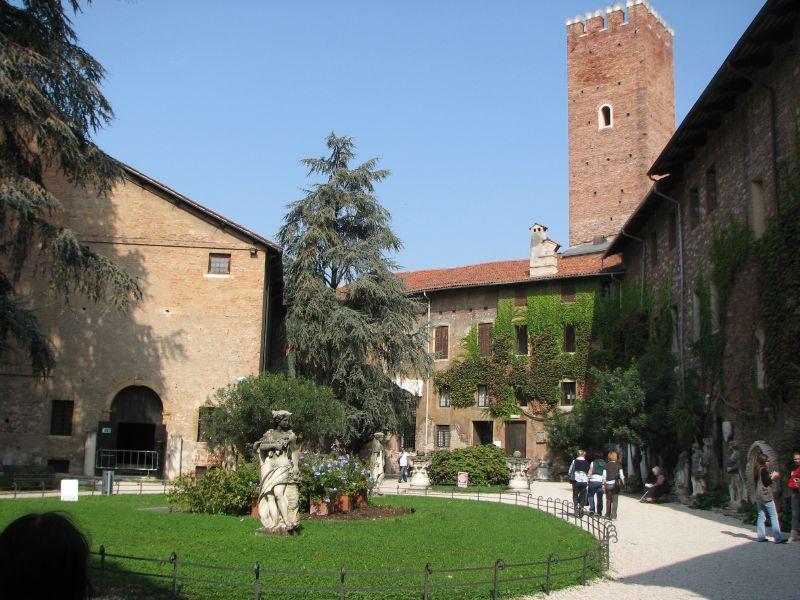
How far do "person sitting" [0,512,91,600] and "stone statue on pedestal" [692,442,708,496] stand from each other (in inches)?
784

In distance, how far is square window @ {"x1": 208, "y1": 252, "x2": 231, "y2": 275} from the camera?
27781 mm

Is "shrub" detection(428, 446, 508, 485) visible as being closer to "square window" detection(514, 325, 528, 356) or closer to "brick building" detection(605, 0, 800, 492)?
"brick building" detection(605, 0, 800, 492)

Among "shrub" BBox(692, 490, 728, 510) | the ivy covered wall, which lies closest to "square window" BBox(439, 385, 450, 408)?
the ivy covered wall

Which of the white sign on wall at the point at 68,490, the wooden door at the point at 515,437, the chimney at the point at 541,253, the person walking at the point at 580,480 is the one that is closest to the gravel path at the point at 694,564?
the person walking at the point at 580,480

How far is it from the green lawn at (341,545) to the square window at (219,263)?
12.1m

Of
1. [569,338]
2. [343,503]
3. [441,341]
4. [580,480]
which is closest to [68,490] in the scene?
[343,503]

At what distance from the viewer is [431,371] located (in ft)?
100

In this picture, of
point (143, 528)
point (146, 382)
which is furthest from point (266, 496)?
point (146, 382)

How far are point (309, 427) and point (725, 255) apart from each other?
1240 cm

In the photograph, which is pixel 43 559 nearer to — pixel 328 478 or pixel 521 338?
pixel 328 478

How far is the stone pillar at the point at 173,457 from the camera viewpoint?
1033 inches

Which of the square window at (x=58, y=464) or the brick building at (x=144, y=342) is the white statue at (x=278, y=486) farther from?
the square window at (x=58, y=464)

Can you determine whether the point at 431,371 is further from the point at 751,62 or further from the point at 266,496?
the point at 266,496

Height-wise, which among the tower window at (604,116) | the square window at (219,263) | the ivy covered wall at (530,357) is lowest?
the ivy covered wall at (530,357)
